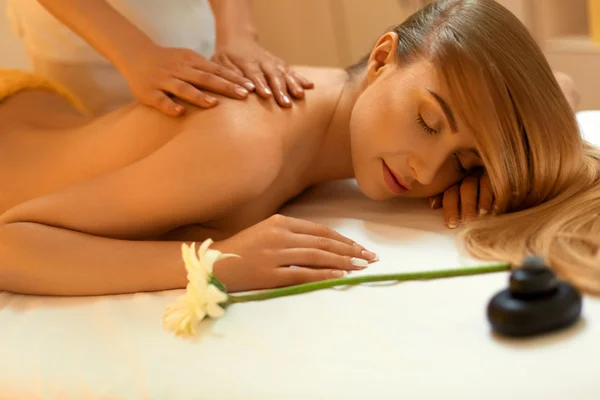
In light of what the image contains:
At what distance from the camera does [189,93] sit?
1182 millimetres

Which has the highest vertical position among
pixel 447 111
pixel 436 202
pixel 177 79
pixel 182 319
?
pixel 177 79

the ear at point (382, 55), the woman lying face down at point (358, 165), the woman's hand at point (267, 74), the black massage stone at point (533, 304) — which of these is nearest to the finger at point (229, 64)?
the woman's hand at point (267, 74)

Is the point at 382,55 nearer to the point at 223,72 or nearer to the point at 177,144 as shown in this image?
the point at 223,72

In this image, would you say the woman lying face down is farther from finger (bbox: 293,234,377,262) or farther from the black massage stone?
the black massage stone

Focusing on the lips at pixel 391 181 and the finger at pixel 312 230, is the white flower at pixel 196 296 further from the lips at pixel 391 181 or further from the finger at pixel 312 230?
the lips at pixel 391 181

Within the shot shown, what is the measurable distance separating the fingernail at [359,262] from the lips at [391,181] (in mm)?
227

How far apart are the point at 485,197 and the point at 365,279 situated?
351mm

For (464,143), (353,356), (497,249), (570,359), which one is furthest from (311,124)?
(570,359)

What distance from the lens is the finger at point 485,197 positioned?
3.94 feet

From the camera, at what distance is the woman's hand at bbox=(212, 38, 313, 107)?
1.23 metres

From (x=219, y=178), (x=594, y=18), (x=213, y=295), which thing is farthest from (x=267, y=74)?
(x=594, y=18)

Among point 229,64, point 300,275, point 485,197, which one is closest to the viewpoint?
point 300,275

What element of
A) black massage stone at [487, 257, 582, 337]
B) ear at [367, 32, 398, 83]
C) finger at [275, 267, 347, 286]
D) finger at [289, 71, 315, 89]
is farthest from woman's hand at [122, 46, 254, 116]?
black massage stone at [487, 257, 582, 337]

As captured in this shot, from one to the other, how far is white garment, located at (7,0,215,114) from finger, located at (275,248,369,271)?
0.87 metres
